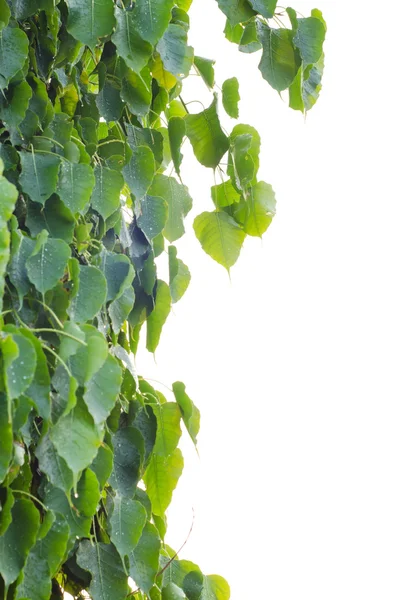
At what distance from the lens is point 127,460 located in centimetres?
82

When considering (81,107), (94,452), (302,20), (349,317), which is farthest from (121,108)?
(349,317)

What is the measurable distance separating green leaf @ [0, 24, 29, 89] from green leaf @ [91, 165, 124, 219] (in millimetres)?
143

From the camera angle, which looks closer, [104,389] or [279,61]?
[104,389]

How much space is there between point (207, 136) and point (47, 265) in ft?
1.13

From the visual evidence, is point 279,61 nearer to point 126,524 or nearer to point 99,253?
point 99,253

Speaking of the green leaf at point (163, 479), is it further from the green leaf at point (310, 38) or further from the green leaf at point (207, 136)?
the green leaf at point (310, 38)

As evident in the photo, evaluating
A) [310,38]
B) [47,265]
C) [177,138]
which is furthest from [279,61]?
[47,265]

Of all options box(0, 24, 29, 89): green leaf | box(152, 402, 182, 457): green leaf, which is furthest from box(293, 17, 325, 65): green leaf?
box(152, 402, 182, 457): green leaf

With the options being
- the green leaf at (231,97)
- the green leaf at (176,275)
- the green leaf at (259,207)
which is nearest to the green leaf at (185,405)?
the green leaf at (176,275)

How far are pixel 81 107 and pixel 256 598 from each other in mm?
1603

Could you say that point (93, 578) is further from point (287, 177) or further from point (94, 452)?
point (287, 177)

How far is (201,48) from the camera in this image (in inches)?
93.5

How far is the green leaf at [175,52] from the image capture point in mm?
839

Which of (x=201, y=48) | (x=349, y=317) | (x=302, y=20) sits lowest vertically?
(x=349, y=317)
